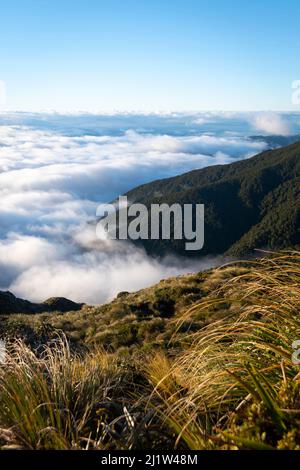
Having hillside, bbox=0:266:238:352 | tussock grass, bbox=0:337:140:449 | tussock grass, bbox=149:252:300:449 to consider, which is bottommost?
hillside, bbox=0:266:238:352

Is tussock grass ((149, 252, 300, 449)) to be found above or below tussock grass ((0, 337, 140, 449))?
above

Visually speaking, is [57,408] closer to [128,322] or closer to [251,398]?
[251,398]

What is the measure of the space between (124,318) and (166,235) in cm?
17354

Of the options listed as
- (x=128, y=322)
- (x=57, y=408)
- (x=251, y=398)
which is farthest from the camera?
(x=128, y=322)

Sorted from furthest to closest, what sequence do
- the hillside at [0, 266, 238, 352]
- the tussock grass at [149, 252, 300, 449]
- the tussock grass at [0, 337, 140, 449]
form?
1. the hillside at [0, 266, 238, 352]
2. the tussock grass at [0, 337, 140, 449]
3. the tussock grass at [149, 252, 300, 449]

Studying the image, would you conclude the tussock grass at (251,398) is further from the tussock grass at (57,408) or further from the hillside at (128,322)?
the hillside at (128,322)

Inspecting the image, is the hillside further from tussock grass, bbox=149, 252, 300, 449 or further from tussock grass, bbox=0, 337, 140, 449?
tussock grass, bbox=149, 252, 300, 449

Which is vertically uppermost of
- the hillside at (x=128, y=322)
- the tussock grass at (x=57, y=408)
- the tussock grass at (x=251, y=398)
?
the tussock grass at (x=251, y=398)

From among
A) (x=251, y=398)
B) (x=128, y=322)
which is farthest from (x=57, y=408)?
(x=128, y=322)

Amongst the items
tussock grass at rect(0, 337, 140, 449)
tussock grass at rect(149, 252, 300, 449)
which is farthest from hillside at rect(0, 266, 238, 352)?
tussock grass at rect(149, 252, 300, 449)

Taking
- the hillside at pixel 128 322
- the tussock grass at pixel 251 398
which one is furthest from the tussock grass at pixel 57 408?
the hillside at pixel 128 322

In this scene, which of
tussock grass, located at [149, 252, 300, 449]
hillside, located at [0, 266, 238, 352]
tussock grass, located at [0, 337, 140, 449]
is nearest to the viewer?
tussock grass, located at [149, 252, 300, 449]
